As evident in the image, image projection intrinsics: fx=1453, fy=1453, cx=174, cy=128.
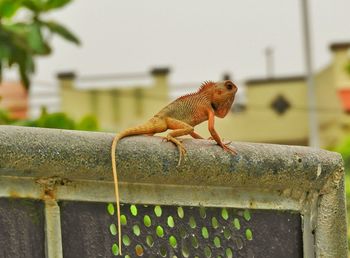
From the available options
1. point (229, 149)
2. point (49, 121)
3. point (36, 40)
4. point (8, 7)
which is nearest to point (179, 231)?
point (229, 149)

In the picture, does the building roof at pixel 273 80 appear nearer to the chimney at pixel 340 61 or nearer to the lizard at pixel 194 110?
the chimney at pixel 340 61

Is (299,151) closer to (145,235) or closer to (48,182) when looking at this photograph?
(145,235)

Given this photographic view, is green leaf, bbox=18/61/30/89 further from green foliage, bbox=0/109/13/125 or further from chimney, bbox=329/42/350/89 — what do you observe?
chimney, bbox=329/42/350/89

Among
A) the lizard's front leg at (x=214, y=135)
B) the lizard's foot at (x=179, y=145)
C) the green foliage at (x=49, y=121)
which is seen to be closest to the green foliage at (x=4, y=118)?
the green foliage at (x=49, y=121)

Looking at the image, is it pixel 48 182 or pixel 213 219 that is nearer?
pixel 48 182

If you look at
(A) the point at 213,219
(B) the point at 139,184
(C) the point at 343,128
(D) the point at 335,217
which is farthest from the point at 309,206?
(C) the point at 343,128

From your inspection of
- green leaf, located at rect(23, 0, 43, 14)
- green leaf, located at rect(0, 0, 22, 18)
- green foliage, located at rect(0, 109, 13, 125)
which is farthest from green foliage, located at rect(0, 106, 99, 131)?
green leaf, located at rect(23, 0, 43, 14)

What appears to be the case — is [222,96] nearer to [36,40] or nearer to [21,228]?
[21,228]
